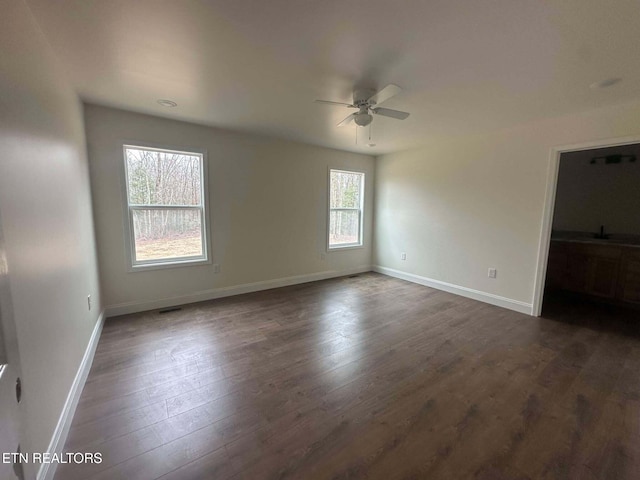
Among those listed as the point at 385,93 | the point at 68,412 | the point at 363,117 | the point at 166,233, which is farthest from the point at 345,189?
the point at 68,412

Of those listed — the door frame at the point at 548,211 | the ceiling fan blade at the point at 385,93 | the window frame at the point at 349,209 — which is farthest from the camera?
the window frame at the point at 349,209

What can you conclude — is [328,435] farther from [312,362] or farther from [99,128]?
[99,128]

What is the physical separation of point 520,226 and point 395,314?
205 cm

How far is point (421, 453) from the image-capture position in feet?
5.09

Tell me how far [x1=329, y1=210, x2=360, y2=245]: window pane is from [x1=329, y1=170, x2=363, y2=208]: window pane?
0.53 feet

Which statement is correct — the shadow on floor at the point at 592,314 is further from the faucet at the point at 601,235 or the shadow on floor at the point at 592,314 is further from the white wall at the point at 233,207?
the white wall at the point at 233,207

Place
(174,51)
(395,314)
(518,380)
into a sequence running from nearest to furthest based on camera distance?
(174,51) → (518,380) → (395,314)

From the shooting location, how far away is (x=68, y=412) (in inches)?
67.4

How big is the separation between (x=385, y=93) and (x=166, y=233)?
316 cm

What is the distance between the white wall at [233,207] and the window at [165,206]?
0.12 meters

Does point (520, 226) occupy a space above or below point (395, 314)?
above

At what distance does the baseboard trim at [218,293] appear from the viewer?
339cm

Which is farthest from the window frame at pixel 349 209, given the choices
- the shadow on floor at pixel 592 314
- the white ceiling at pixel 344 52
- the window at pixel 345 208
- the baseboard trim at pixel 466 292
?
the shadow on floor at pixel 592 314

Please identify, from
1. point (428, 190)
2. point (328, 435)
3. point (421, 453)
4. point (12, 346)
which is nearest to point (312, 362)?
point (328, 435)
